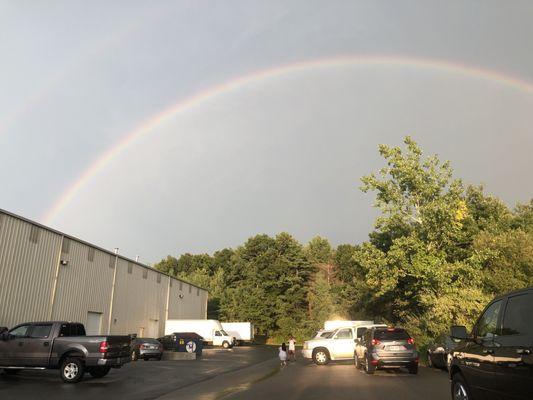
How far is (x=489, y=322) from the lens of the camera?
6.77 m

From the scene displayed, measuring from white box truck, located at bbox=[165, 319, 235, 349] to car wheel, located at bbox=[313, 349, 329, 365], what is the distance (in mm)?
24333

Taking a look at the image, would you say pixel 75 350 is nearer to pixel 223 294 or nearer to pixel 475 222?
pixel 475 222

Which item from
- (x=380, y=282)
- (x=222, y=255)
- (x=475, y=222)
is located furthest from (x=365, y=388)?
(x=222, y=255)

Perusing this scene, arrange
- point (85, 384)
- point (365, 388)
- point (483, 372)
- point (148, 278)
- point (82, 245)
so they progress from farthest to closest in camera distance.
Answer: point (148, 278) → point (82, 245) → point (85, 384) → point (365, 388) → point (483, 372)

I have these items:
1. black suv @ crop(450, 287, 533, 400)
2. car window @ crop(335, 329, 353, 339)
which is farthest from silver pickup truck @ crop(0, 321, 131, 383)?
car window @ crop(335, 329, 353, 339)

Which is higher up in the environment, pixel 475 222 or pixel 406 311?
pixel 475 222

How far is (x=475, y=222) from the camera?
149ft

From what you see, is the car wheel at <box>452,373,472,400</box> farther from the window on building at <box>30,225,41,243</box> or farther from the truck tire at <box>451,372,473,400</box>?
the window on building at <box>30,225,41,243</box>

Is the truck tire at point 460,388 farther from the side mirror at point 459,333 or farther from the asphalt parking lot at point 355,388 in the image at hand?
the asphalt parking lot at point 355,388

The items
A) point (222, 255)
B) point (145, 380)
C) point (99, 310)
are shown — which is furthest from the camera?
point (222, 255)

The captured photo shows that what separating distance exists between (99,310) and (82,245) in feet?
17.6

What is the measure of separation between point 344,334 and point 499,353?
18.9 metres

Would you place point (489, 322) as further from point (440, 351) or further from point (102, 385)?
point (440, 351)

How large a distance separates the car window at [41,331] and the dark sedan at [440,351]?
1475 cm
